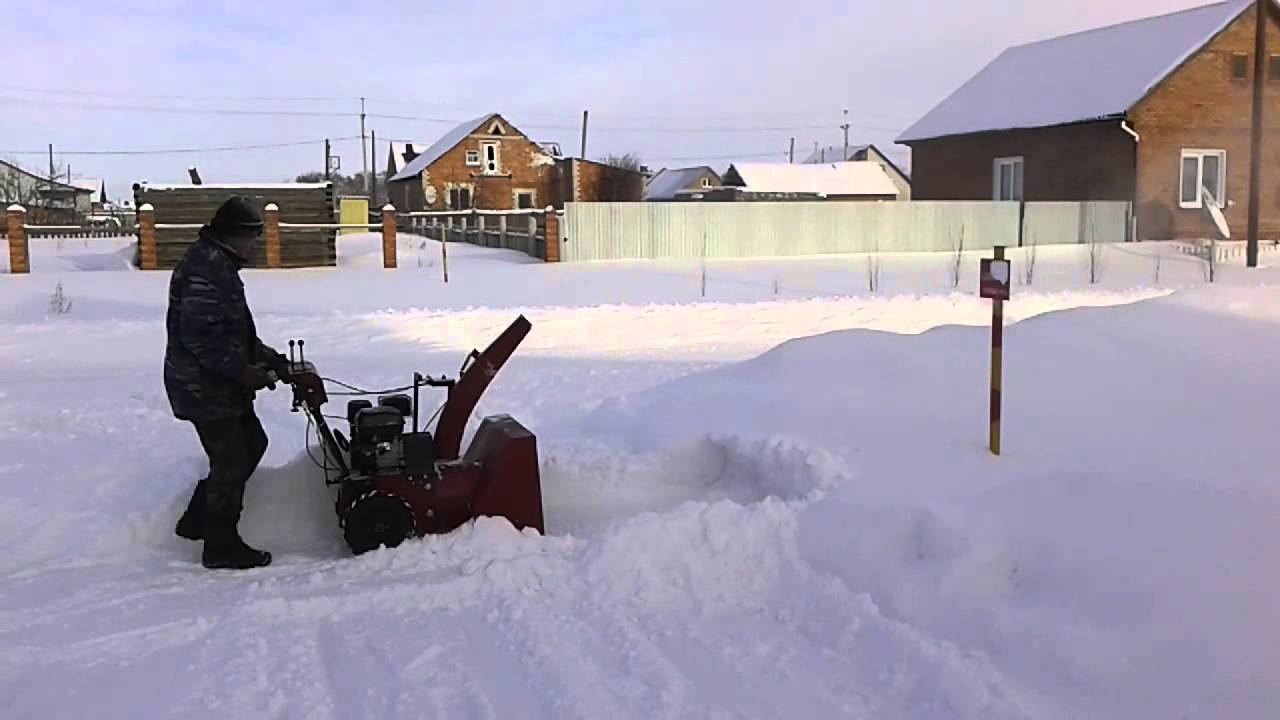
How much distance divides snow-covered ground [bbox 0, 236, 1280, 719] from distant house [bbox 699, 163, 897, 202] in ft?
182

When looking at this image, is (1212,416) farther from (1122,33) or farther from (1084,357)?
(1122,33)

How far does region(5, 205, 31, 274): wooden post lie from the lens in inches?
912

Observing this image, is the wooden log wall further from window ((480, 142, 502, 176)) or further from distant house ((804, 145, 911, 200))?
distant house ((804, 145, 911, 200))

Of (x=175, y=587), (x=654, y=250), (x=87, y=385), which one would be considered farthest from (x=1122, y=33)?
(x=175, y=587)

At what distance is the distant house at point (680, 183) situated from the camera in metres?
79.6

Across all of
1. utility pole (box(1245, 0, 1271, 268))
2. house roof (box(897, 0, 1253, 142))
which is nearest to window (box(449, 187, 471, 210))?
house roof (box(897, 0, 1253, 142))

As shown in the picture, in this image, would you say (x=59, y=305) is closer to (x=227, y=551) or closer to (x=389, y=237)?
(x=389, y=237)

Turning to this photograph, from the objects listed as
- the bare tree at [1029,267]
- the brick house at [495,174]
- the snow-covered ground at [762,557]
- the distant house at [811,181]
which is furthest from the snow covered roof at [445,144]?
the snow-covered ground at [762,557]

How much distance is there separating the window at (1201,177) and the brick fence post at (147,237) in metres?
28.9

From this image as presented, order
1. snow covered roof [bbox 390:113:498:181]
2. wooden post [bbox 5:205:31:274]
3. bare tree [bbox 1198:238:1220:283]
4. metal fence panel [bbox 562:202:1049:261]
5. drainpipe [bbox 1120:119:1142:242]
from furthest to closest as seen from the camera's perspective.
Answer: snow covered roof [bbox 390:113:498:181] < drainpipe [bbox 1120:119:1142:242] < metal fence panel [bbox 562:202:1049:261] < wooden post [bbox 5:205:31:274] < bare tree [bbox 1198:238:1220:283]

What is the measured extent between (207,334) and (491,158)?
191 ft

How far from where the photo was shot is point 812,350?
8.78m

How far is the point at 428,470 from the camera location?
5.82m

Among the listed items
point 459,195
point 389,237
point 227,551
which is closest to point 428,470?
point 227,551
